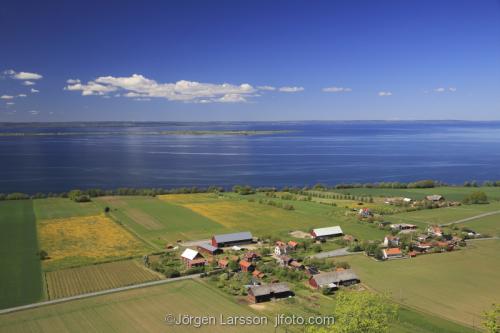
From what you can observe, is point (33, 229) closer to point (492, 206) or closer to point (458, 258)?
point (458, 258)

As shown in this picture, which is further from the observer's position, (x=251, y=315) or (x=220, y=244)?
(x=220, y=244)

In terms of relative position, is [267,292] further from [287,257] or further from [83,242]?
[83,242]

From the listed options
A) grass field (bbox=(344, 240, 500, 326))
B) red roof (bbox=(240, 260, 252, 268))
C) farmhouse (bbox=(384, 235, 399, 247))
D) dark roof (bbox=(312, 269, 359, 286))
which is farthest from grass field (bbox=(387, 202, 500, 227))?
red roof (bbox=(240, 260, 252, 268))

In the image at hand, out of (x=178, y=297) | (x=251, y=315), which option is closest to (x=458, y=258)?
(x=251, y=315)

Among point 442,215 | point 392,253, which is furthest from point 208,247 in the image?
point 442,215

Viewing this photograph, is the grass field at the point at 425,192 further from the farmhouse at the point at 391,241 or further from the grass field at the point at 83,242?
the grass field at the point at 83,242

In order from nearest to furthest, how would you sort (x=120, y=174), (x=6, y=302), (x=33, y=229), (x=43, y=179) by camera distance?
(x=6, y=302), (x=33, y=229), (x=43, y=179), (x=120, y=174)

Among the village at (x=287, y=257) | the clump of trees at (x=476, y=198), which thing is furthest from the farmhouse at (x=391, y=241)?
the clump of trees at (x=476, y=198)
